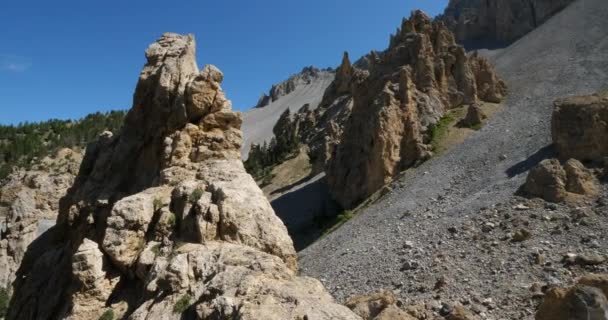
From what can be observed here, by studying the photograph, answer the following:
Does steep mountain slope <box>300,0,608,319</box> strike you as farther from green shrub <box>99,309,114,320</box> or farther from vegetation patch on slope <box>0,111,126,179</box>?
vegetation patch on slope <box>0,111,126,179</box>

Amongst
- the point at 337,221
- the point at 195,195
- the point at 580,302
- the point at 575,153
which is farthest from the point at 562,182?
the point at 195,195

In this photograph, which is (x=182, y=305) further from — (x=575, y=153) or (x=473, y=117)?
(x=473, y=117)

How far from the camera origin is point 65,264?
1113cm

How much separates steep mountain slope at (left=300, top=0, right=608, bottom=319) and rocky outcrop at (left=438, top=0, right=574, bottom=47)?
35.1 meters

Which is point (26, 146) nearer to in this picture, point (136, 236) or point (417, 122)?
point (417, 122)

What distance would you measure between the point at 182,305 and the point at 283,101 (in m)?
146

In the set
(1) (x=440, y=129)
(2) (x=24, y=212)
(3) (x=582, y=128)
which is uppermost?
(2) (x=24, y=212)

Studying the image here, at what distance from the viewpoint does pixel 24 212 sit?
91.2ft

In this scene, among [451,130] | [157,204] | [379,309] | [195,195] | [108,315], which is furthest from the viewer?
[451,130]

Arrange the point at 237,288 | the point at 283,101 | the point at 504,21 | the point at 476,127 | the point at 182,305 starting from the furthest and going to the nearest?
the point at 283,101 < the point at 504,21 < the point at 476,127 < the point at 182,305 < the point at 237,288

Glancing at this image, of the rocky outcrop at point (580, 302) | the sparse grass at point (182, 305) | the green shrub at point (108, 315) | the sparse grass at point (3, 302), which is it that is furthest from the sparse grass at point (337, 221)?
the sparse grass at point (182, 305)

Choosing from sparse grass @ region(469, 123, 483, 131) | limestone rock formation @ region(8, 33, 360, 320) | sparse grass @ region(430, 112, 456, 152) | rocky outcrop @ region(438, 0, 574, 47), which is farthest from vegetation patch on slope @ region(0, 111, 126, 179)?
rocky outcrop @ region(438, 0, 574, 47)

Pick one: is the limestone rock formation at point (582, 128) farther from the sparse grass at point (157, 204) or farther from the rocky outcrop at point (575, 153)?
the sparse grass at point (157, 204)

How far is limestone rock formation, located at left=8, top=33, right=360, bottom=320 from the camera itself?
21.1 ft
